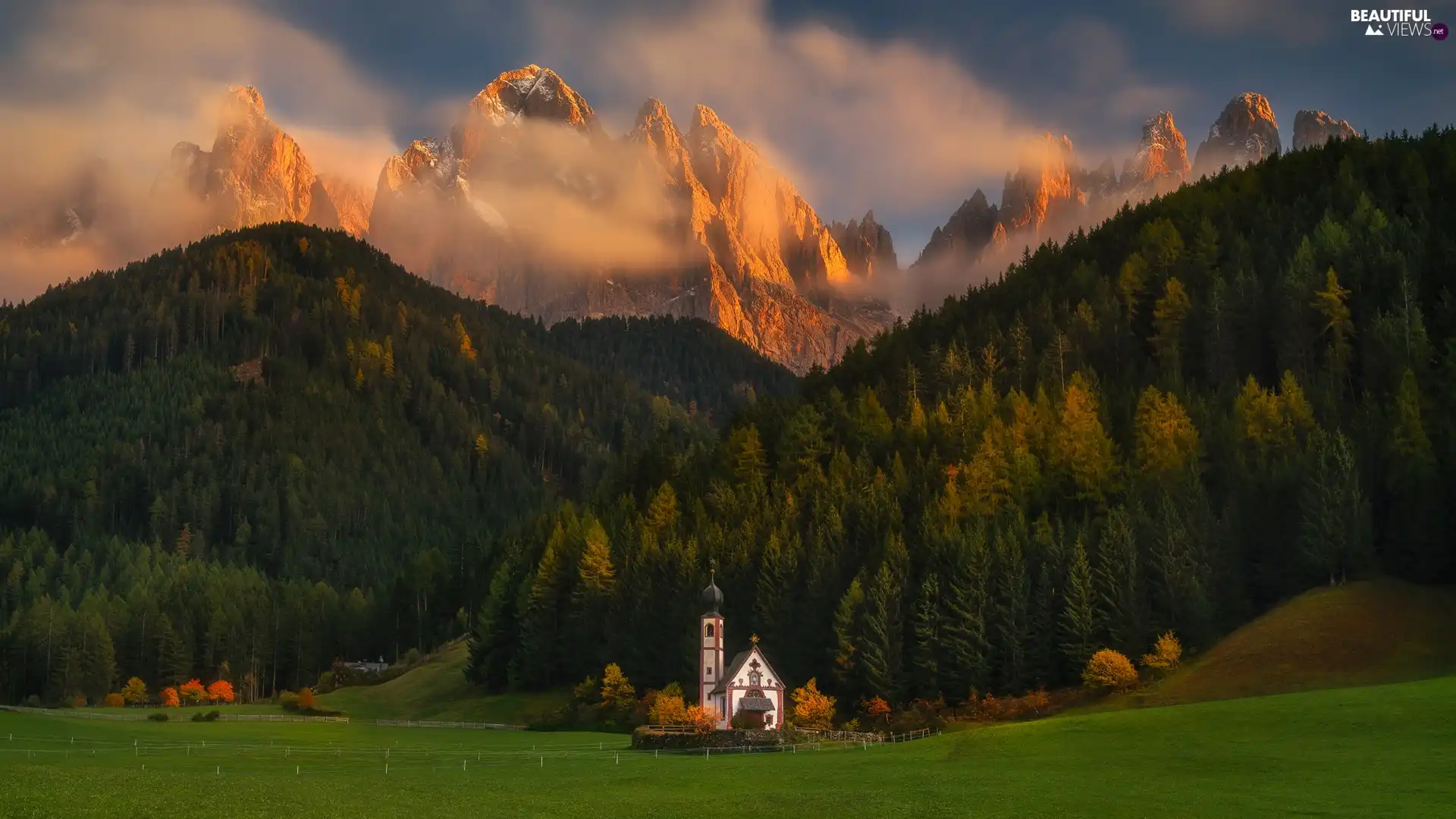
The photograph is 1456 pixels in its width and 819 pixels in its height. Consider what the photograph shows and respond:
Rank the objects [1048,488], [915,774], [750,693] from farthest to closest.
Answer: [1048,488] → [750,693] → [915,774]

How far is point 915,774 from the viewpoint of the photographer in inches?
2670

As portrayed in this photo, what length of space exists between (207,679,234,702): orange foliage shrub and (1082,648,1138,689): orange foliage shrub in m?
119

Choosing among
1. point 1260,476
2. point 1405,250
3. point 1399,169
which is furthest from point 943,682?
point 1399,169

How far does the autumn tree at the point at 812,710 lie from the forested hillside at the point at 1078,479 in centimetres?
414

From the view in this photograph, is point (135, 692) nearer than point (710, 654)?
No

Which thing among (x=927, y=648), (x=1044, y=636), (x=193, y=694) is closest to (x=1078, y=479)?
(x=1044, y=636)

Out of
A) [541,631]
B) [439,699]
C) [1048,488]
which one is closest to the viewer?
[1048,488]

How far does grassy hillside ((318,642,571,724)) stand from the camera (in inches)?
5561

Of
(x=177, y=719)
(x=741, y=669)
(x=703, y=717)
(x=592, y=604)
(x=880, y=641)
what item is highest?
(x=592, y=604)

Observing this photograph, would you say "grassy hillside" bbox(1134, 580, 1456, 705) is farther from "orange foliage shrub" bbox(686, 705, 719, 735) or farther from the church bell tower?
the church bell tower

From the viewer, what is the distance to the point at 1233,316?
501ft

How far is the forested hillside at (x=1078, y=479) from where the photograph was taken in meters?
112

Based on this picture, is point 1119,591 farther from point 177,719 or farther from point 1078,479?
point 177,719

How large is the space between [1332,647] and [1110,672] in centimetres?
1528
